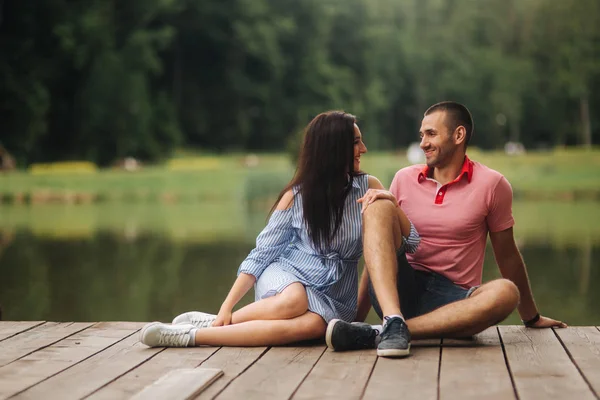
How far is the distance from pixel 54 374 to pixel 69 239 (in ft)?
29.5

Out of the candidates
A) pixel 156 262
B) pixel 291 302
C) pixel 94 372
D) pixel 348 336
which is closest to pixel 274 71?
pixel 156 262

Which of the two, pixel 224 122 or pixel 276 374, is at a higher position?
pixel 276 374

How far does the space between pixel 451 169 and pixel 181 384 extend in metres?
1.18

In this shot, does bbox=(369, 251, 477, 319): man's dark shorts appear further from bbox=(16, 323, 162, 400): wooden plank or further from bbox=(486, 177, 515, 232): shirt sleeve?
bbox=(16, 323, 162, 400): wooden plank

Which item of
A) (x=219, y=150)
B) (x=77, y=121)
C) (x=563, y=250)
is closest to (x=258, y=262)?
(x=563, y=250)

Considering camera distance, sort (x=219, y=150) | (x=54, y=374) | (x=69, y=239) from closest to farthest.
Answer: (x=54, y=374) < (x=69, y=239) < (x=219, y=150)

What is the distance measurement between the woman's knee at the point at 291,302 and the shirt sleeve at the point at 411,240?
344 millimetres

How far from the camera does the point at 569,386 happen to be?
2.40 metres

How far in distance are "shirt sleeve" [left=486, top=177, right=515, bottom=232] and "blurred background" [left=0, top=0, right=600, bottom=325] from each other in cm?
344

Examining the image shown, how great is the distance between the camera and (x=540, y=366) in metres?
2.64

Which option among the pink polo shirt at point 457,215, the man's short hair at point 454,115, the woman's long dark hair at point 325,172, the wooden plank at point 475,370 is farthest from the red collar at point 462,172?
the wooden plank at point 475,370

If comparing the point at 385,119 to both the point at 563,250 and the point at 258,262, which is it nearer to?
the point at 563,250

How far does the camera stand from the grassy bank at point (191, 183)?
69.1 ft

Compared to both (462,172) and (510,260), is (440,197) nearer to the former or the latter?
(462,172)
